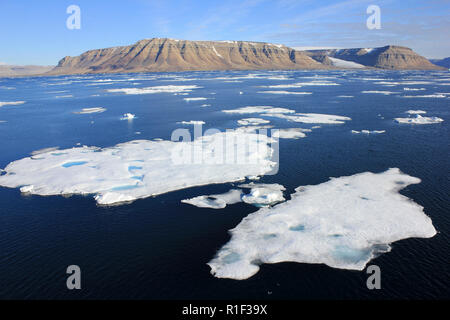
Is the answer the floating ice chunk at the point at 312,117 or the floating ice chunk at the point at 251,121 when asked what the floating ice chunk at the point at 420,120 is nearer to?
the floating ice chunk at the point at 312,117

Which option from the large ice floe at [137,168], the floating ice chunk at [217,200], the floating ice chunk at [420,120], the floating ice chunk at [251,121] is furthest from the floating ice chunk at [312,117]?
the floating ice chunk at [217,200]

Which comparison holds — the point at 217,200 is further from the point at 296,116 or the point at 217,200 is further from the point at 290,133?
the point at 296,116

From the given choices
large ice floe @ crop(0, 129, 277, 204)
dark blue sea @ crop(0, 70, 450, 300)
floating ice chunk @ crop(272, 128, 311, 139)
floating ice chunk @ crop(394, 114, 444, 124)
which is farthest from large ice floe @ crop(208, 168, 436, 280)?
floating ice chunk @ crop(394, 114, 444, 124)

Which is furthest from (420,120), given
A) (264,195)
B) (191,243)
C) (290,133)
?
(191,243)

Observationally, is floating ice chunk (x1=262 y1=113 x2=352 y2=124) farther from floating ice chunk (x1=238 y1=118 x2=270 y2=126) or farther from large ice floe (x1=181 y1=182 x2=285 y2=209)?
large ice floe (x1=181 y1=182 x2=285 y2=209)
